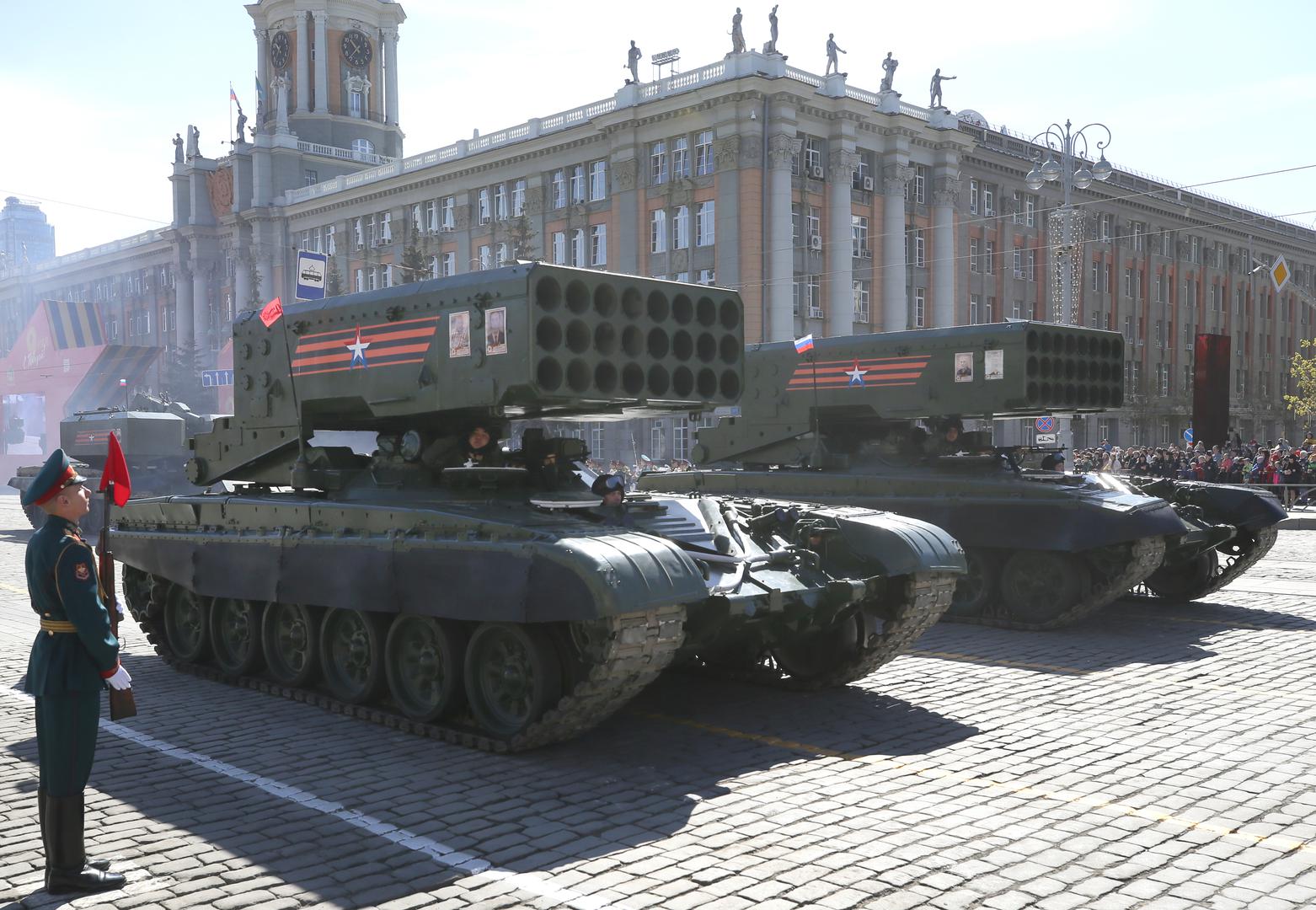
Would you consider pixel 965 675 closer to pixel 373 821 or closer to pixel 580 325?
pixel 580 325

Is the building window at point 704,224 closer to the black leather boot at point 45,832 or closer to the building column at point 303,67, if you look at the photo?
the building column at point 303,67

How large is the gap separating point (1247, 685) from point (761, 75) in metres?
39.5

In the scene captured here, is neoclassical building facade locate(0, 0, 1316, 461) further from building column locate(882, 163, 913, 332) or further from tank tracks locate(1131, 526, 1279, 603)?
tank tracks locate(1131, 526, 1279, 603)

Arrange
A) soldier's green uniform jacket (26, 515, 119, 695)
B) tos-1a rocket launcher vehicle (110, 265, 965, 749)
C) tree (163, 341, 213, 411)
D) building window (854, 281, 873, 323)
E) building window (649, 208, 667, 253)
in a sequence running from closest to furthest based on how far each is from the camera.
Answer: soldier's green uniform jacket (26, 515, 119, 695)
tos-1a rocket launcher vehicle (110, 265, 965, 749)
building window (649, 208, 667, 253)
building window (854, 281, 873, 323)
tree (163, 341, 213, 411)

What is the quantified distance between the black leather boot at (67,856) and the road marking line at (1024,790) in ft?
13.8

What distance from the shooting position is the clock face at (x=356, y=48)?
256ft

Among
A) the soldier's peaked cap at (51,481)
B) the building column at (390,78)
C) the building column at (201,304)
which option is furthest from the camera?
the building column at (390,78)

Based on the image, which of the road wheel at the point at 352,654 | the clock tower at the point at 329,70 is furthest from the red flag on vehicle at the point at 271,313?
the clock tower at the point at 329,70

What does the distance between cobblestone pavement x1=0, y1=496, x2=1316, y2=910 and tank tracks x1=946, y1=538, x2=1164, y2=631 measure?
2207 millimetres

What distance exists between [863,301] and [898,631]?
143ft

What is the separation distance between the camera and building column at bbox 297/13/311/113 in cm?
7669

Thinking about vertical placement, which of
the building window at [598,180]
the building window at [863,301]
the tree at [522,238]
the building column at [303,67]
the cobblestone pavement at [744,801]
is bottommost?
the cobblestone pavement at [744,801]

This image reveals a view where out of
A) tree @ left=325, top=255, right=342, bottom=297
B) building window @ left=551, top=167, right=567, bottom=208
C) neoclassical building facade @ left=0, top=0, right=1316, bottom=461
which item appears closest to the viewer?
neoclassical building facade @ left=0, top=0, right=1316, bottom=461

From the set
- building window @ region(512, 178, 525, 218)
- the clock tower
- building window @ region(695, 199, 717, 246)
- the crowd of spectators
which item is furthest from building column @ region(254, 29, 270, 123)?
the crowd of spectators
